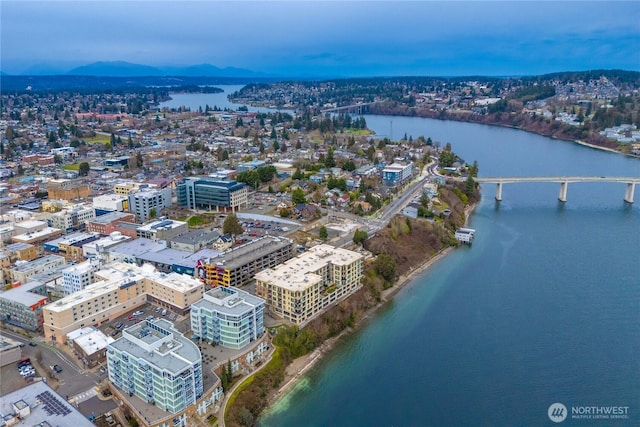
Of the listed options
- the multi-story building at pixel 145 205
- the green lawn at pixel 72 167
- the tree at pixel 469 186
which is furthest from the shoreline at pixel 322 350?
the green lawn at pixel 72 167

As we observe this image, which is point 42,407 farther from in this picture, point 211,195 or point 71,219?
point 211,195

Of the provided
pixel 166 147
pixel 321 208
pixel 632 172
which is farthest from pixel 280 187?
pixel 632 172

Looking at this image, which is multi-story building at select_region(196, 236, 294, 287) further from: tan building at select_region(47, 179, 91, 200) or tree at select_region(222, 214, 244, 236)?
tan building at select_region(47, 179, 91, 200)

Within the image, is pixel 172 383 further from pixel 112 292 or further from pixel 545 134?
pixel 545 134

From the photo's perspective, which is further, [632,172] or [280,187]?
[632,172]

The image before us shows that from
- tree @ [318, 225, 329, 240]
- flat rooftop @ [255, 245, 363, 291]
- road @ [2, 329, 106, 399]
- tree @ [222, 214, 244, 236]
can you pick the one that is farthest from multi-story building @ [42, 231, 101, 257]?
tree @ [318, 225, 329, 240]

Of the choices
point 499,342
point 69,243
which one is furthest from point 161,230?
point 499,342
